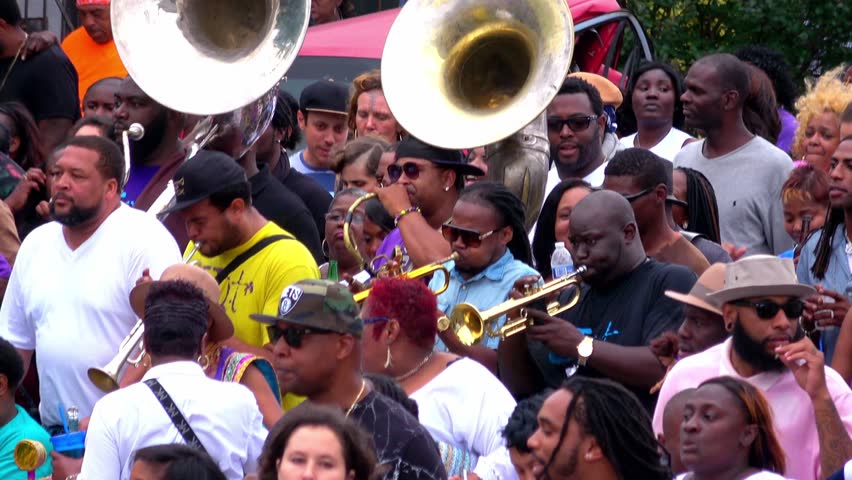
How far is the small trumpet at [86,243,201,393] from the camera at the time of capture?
735 cm

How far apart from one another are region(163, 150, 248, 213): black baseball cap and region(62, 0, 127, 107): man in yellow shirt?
345cm

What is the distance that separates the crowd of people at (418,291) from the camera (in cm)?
589

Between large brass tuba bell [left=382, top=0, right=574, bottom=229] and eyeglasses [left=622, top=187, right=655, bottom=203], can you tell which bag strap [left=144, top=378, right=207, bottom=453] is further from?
large brass tuba bell [left=382, top=0, right=574, bottom=229]

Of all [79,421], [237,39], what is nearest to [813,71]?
[237,39]

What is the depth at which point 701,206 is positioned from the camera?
8.75 meters

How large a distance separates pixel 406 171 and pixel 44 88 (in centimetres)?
280

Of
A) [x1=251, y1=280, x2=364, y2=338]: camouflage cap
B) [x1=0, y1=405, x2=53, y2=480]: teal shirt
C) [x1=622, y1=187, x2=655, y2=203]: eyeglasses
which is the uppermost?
[x1=251, y1=280, x2=364, y2=338]: camouflage cap

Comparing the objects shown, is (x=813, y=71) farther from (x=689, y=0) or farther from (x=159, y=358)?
(x=159, y=358)

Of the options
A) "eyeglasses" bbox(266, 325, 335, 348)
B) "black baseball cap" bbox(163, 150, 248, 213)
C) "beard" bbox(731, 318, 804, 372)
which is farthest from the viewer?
"black baseball cap" bbox(163, 150, 248, 213)

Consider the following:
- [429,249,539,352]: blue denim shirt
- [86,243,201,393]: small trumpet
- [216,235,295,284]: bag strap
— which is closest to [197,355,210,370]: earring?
[86,243,201,393]: small trumpet

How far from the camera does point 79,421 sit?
24.9ft

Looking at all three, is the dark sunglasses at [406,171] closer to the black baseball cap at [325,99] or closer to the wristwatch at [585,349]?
the wristwatch at [585,349]

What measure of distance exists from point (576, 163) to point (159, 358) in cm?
331

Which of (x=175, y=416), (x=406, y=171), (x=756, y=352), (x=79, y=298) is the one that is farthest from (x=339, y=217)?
(x=756, y=352)
